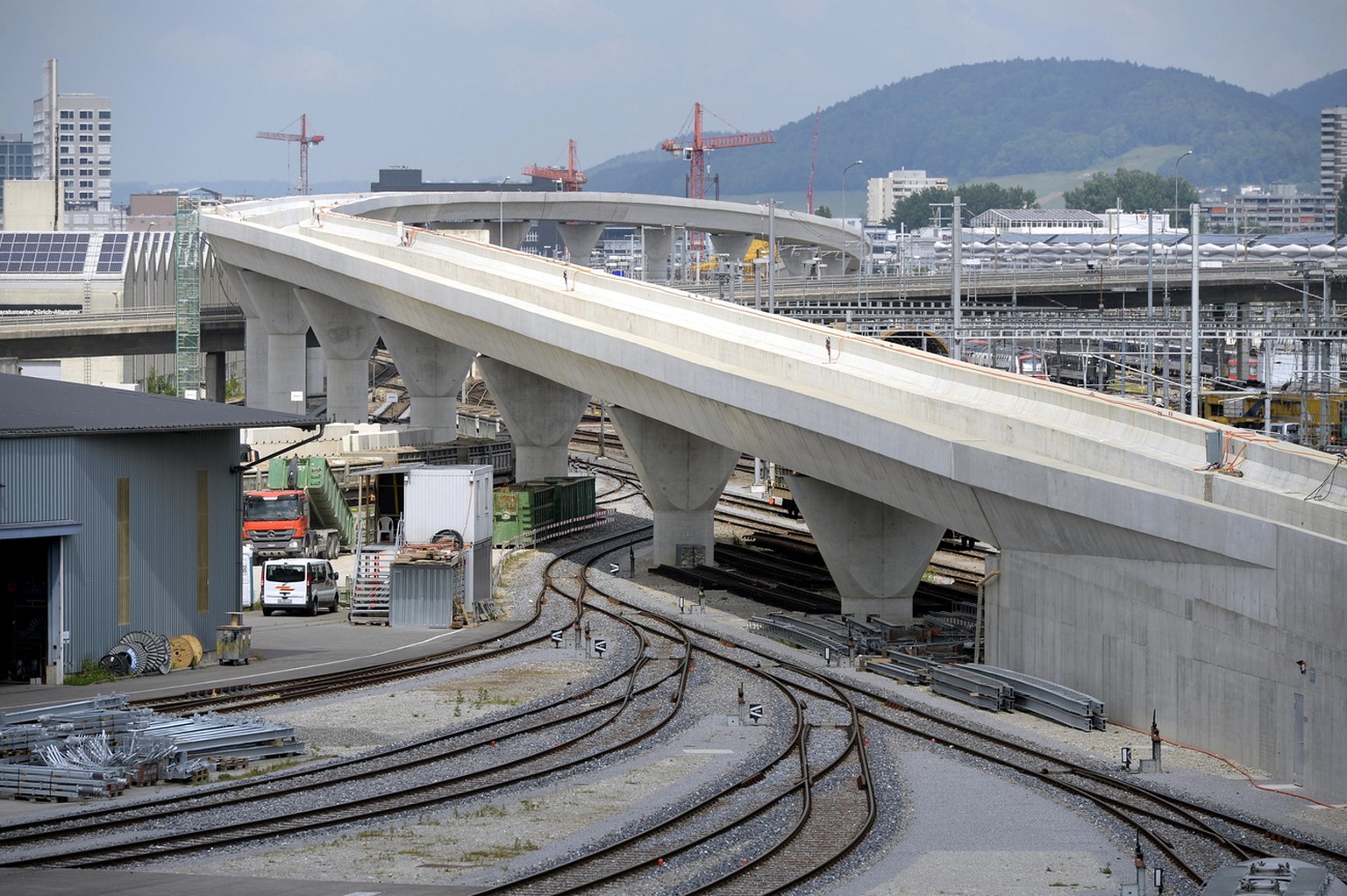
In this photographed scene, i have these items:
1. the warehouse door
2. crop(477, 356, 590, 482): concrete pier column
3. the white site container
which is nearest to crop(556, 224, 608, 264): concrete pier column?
crop(477, 356, 590, 482): concrete pier column

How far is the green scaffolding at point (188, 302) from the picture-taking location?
9112 centimetres

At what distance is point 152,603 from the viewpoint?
3344 centimetres

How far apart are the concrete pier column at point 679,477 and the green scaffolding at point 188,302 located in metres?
46.1

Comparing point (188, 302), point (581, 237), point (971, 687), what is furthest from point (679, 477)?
point (581, 237)

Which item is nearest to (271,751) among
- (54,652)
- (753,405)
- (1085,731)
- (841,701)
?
(54,652)

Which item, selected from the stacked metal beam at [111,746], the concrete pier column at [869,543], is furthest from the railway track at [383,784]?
the concrete pier column at [869,543]

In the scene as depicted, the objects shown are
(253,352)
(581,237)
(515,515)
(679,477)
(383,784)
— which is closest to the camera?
(383,784)

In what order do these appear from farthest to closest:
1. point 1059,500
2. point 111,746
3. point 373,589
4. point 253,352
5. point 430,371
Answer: point 253,352 → point 430,371 → point 373,589 → point 1059,500 → point 111,746

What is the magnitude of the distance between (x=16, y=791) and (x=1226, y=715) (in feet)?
58.8

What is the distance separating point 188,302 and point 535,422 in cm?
3430

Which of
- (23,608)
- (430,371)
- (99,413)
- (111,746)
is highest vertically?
(430,371)

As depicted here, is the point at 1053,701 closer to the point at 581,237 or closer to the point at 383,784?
the point at 383,784

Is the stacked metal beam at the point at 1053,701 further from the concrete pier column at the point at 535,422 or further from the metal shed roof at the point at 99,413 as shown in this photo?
the concrete pier column at the point at 535,422

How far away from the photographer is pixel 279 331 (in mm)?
86375
